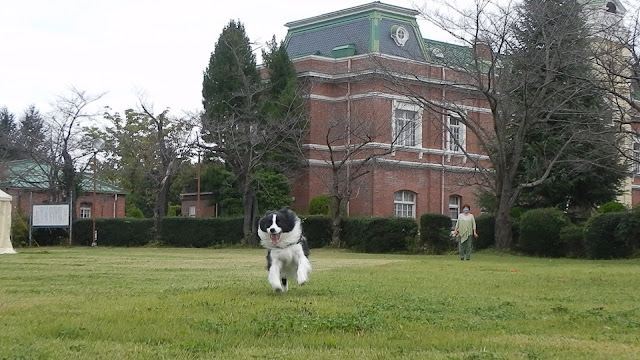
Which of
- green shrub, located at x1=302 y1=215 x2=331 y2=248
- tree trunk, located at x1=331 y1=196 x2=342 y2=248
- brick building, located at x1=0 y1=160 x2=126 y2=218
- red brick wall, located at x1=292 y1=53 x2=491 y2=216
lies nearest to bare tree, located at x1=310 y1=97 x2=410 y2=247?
tree trunk, located at x1=331 y1=196 x2=342 y2=248

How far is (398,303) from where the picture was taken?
1197 centimetres

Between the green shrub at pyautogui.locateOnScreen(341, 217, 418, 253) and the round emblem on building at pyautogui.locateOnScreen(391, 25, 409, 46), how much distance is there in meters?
15.6

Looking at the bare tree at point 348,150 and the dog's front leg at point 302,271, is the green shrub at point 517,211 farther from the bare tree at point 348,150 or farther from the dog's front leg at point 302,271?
the dog's front leg at point 302,271

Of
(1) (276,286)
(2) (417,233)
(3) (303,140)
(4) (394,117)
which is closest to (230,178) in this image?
(3) (303,140)

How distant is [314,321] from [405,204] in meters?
45.7

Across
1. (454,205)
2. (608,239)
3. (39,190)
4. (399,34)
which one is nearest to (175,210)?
(39,190)

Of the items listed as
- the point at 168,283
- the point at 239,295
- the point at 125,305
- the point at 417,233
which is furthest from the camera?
the point at 417,233

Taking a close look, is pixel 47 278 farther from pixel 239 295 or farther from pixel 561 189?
pixel 561 189

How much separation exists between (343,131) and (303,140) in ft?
16.1

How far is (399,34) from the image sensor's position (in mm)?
54188

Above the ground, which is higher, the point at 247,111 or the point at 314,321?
the point at 247,111

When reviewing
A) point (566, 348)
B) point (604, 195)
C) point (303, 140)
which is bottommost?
point (566, 348)

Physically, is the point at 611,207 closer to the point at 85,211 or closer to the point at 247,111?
the point at 247,111

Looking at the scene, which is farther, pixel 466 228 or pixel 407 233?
pixel 407 233
